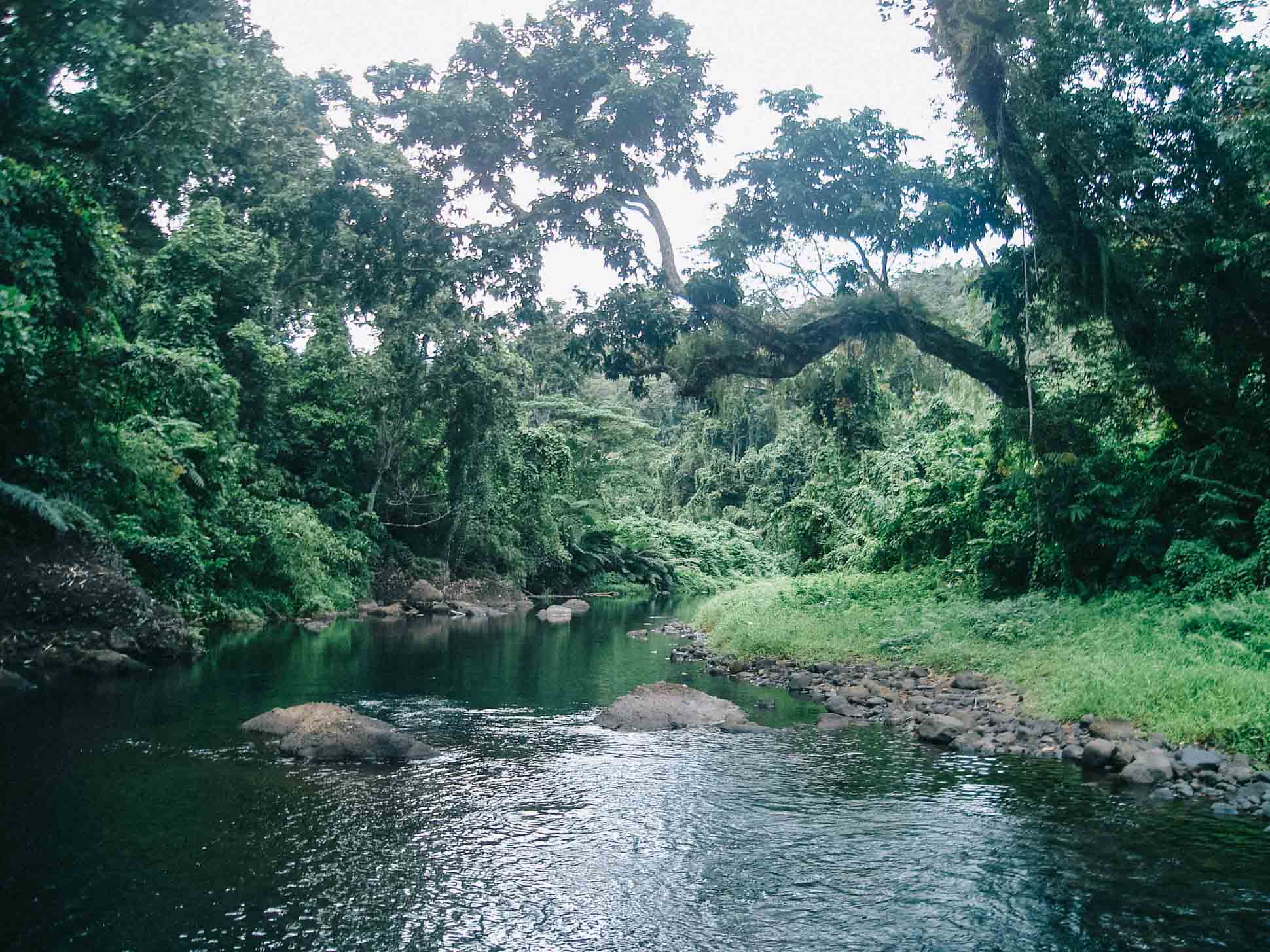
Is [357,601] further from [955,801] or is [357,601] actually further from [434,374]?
[955,801]

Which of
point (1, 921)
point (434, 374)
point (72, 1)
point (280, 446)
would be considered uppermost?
point (72, 1)

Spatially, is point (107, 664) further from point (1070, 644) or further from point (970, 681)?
point (1070, 644)

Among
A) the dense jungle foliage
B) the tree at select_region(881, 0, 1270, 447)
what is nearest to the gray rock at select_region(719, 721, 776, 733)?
the dense jungle foliage

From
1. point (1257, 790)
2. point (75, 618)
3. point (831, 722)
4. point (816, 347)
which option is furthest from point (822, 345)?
point (75, 618)

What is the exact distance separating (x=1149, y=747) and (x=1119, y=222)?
8.83 metres

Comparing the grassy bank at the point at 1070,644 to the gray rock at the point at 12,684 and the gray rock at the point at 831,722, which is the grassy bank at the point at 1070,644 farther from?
the gray rock at the point at 12,684

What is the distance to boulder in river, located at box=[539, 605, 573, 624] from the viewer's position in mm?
27578

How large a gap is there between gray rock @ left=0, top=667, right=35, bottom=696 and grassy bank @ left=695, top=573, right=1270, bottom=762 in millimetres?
11254

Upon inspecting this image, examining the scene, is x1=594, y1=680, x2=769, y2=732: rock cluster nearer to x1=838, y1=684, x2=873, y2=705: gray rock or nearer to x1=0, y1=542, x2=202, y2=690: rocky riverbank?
x1=838, y1=684, x2=873, y2=705: gray rock

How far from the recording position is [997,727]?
10477 mm

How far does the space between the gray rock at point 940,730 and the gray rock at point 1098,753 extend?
1488 millimetres

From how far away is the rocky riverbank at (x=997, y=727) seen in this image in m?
8.01

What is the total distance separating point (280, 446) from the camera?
2669 cm

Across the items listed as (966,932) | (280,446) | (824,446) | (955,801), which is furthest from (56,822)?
(824,446)
